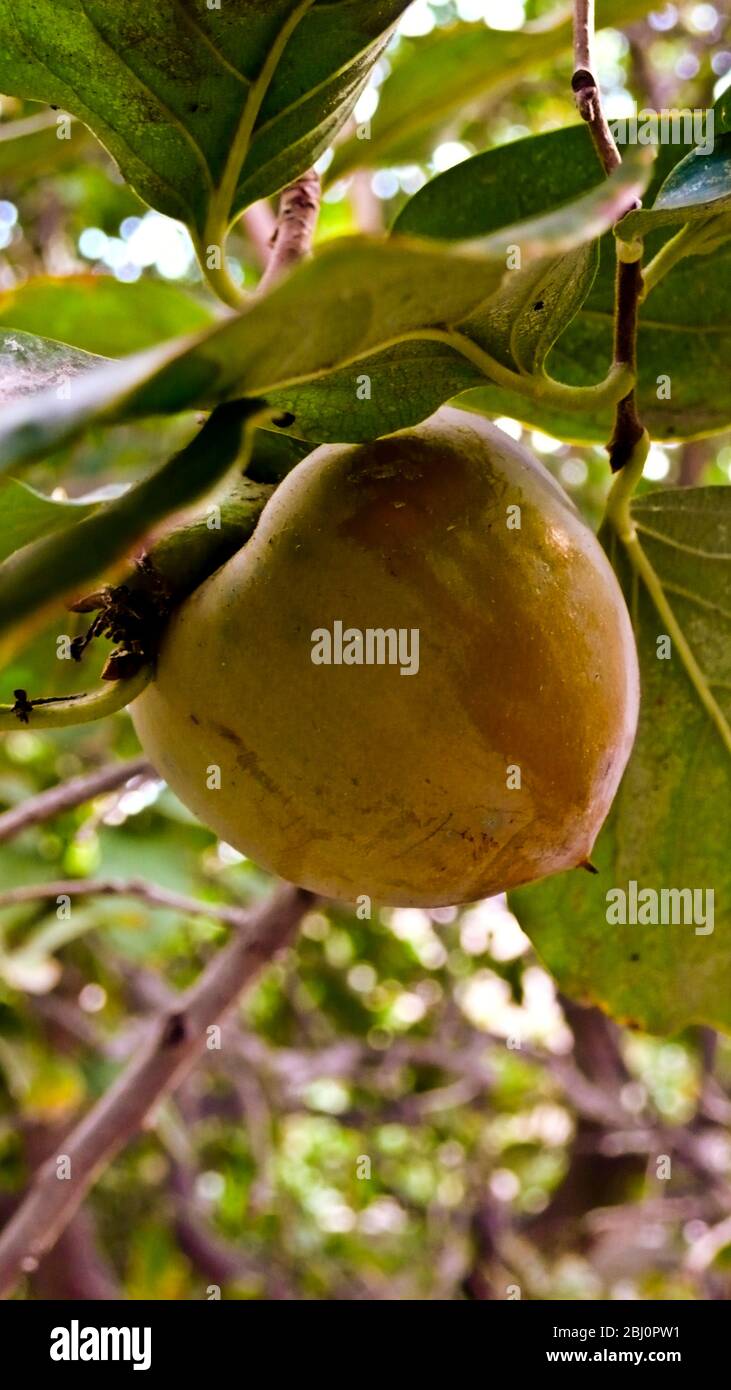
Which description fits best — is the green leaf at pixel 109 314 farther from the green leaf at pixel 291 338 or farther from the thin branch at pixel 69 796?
the green leaf at pixel 291 338

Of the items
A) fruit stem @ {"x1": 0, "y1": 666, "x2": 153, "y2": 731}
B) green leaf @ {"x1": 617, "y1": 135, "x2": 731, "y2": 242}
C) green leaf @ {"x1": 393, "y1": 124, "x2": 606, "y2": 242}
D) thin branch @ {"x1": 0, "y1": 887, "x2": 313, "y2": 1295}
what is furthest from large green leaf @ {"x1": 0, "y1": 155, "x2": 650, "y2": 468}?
thin branch @ {"x1": 0, "y1": 887, "x2": 313, "y2": 1295}

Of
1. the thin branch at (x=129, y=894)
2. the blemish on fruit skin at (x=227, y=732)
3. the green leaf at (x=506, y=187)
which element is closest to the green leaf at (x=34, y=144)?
the green leaf at (x=506, y=187)

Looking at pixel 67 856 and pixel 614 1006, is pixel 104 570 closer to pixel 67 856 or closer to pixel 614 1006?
pixel 614 1006

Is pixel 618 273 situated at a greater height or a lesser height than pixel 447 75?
lesser

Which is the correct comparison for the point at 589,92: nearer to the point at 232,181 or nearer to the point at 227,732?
the point at 232,181

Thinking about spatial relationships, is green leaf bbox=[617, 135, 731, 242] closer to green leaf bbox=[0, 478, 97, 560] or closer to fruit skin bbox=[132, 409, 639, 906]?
fruit skin bbox=[132, 409, 639, 906]

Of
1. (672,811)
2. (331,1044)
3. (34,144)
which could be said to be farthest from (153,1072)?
(331,1044)
